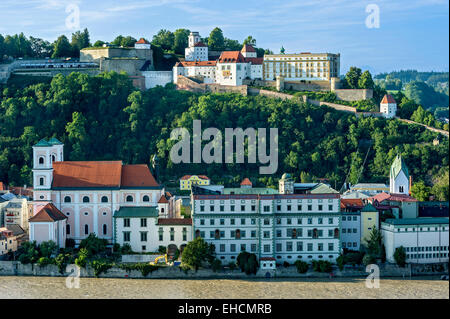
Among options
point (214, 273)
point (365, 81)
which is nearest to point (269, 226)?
point (214, 273)

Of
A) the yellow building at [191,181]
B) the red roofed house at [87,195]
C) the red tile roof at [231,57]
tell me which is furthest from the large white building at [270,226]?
the red tile roof at [231,57]

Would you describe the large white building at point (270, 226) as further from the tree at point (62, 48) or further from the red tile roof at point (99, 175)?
the tree at point (62, 48)

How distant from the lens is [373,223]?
1895 inches

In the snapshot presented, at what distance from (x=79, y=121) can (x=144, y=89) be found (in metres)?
9.70

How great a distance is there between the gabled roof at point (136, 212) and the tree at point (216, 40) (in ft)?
144

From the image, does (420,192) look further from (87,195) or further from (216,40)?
(216,40)

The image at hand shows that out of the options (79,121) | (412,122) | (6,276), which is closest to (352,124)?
(412,122)

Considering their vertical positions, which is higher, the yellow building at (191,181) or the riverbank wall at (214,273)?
the yellow building at (191,181)

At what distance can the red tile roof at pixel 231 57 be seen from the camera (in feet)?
266

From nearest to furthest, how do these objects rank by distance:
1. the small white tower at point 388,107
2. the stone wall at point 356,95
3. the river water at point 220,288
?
the river water at point 220,288, the small white tower at point 388,107, the stone wall at point 356,95

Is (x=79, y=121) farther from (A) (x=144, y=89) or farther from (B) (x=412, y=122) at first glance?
(B) (x=412, y=122)

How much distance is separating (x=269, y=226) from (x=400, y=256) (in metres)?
6.88

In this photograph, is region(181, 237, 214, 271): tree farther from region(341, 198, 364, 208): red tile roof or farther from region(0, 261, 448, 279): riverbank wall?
region(341, 198, 364, 208): red tile roof

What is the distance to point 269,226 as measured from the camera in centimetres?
4684
